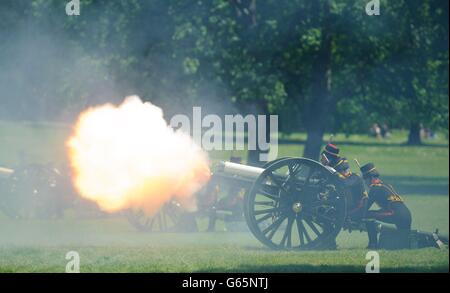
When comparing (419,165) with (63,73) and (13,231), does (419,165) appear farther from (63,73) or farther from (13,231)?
(13,231)

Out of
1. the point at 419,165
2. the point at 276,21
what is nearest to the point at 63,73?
the point at 276,21

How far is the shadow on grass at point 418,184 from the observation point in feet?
105

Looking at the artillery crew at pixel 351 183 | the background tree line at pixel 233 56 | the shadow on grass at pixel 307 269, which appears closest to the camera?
the shadow on grass at pixel 307 269

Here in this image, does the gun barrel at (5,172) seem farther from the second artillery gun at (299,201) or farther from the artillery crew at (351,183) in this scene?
the artillery crew at (351,183)

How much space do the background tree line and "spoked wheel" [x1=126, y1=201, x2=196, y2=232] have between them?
6.47m

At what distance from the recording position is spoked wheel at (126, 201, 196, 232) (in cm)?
1766

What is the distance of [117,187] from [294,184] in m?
3.70

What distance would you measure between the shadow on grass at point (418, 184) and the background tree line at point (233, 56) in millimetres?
2499

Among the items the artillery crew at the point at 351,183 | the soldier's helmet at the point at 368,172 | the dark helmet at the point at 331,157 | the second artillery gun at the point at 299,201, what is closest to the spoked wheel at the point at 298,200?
the second artillery gun at the point at 299,201

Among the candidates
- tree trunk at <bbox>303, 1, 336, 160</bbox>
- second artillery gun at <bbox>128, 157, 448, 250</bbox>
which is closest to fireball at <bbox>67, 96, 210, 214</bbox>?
second artillery gun at <bbox>128, 157, 448, 250</bbox>

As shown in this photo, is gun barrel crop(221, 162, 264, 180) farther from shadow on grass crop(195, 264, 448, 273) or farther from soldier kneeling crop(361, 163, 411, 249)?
shadow on grass crop(195, 264, 448, 273)

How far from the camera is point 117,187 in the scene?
1647 cm

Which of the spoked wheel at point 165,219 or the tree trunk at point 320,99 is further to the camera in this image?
the tree trunk at point 320,99

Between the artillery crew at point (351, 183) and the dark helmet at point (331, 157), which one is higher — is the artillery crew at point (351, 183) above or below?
below
